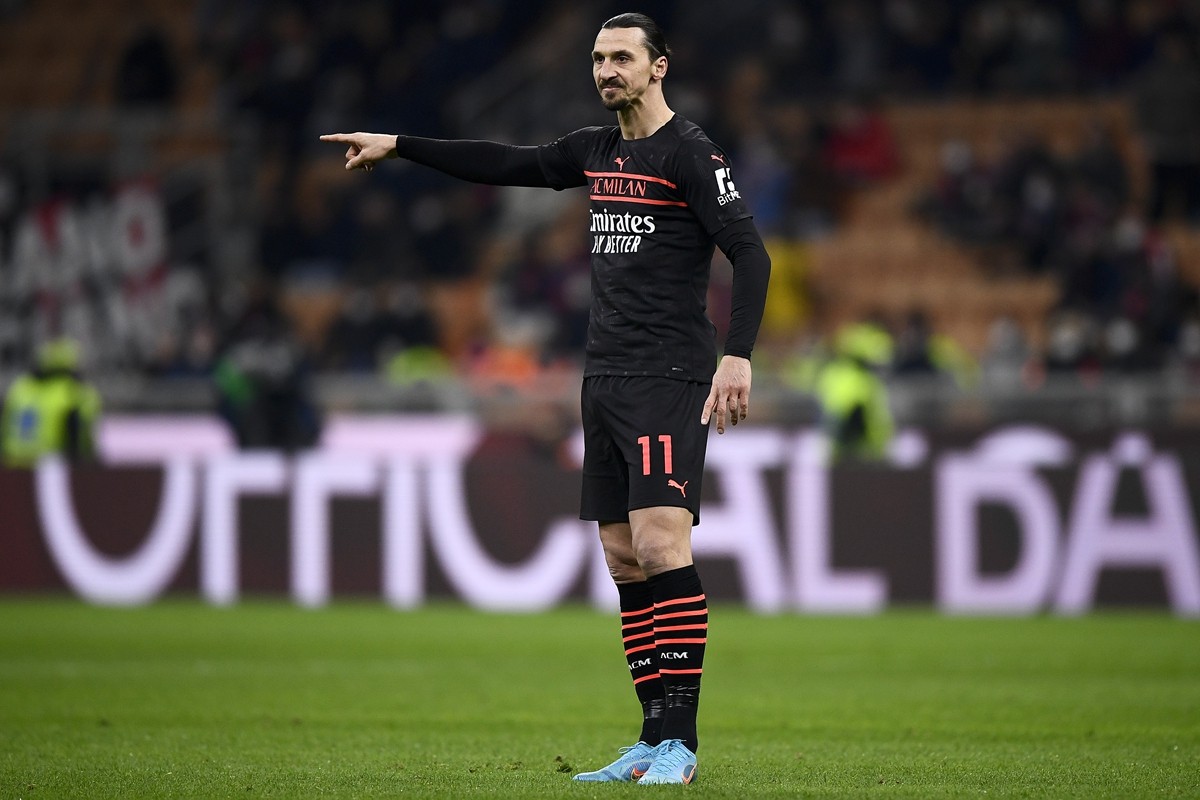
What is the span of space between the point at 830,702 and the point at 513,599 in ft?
18.7

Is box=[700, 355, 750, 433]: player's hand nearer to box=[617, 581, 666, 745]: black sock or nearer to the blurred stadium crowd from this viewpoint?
box=[617, 581, 666, 745]: black sock

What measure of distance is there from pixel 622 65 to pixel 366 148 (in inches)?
36.8

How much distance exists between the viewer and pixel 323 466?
14.0 metres

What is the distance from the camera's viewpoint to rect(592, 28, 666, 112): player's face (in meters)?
5.64

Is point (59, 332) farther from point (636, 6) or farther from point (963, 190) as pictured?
point (963, 190)

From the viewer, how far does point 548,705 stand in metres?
8.25

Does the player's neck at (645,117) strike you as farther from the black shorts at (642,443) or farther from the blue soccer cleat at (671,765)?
the blue soccer cleat at (671,765)

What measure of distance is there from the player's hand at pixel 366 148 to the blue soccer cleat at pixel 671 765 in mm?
2052

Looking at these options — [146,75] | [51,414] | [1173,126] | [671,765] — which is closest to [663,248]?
[671,765]

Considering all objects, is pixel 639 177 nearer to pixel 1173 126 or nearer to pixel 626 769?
pixel 626 769

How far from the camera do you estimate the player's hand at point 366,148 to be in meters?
6.02

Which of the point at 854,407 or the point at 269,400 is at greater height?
the point at 269,400

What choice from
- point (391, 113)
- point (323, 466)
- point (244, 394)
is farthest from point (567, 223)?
point (323, 466)

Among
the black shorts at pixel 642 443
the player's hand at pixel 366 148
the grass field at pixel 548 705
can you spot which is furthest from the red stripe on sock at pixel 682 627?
the player's hand at pixel 366 148
